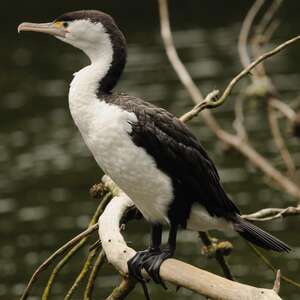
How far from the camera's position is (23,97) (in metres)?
16.3

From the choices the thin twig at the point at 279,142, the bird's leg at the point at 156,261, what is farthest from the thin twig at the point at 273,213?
the thin twig at the point at 279,142

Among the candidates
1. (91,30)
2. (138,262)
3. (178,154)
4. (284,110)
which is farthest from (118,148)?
(284,110)

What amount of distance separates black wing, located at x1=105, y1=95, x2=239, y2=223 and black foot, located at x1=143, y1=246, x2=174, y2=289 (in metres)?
0.31

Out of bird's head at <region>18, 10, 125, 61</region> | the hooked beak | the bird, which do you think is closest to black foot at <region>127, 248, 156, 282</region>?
the bird

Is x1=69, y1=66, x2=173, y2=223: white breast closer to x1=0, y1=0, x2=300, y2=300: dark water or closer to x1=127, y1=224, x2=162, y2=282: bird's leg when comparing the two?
x1=127, y1=224, x2=162, y2=282: bird's leg

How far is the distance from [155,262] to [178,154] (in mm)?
534

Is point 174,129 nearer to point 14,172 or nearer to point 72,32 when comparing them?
point 72,32

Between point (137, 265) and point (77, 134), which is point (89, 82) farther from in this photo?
point (77, 134)

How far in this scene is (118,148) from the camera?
15.6ft

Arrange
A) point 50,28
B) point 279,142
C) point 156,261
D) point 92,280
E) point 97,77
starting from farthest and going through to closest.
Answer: point 279,142 < point 50,28 < point 92,280 < point 97,77 < point 156,261

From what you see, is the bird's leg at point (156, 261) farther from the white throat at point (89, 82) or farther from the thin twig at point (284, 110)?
the thin twig at point (284, 110)

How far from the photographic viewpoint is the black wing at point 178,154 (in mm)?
4790

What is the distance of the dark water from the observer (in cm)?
1005

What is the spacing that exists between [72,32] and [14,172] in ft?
26.9
